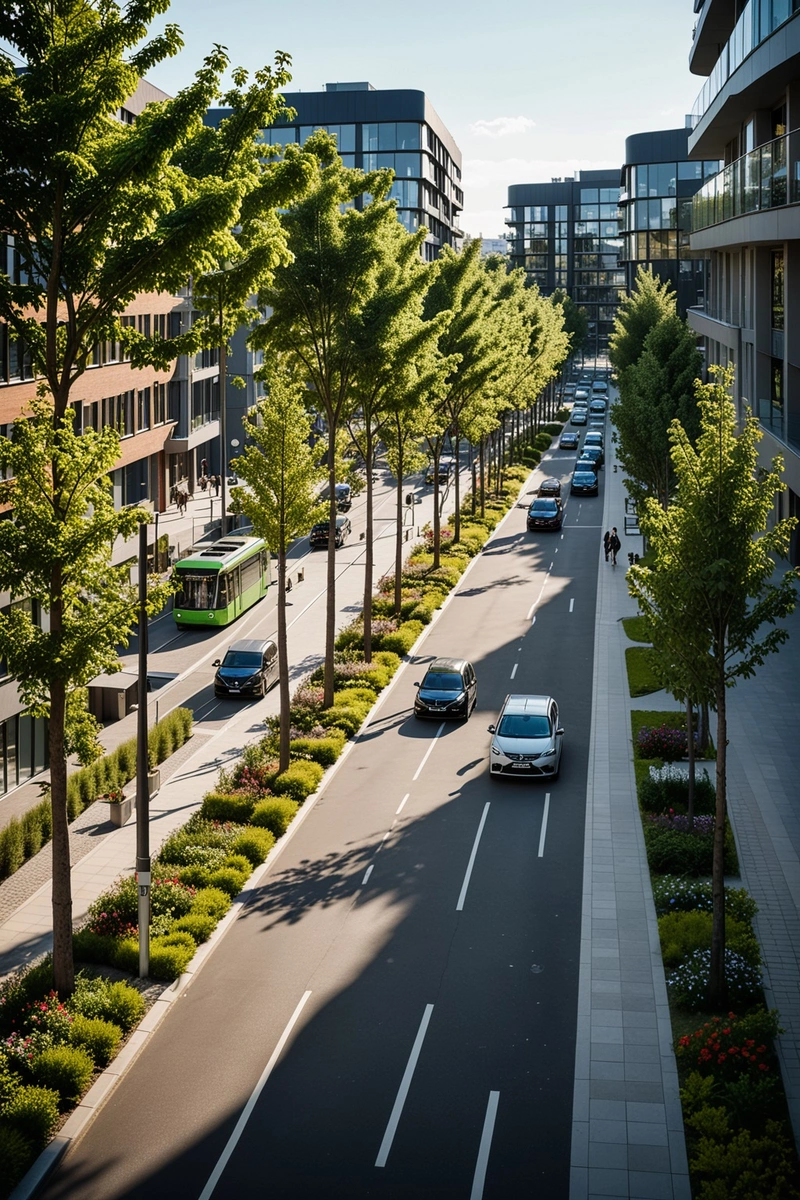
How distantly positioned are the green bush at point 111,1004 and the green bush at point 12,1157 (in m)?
3.00

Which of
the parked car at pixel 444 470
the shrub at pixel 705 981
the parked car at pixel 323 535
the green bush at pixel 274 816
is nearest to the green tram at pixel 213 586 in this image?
the parked car at pixel 323 535

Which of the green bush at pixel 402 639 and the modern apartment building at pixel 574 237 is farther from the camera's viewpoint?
the modern apartment building at pixel 574 237

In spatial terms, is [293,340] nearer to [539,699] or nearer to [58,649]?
[539,699]

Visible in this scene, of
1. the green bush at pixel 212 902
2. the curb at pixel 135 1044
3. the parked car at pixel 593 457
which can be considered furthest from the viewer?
the parked car at pixel 593 457

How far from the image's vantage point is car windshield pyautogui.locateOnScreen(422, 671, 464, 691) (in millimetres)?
32219

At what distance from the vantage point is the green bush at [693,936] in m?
17.6


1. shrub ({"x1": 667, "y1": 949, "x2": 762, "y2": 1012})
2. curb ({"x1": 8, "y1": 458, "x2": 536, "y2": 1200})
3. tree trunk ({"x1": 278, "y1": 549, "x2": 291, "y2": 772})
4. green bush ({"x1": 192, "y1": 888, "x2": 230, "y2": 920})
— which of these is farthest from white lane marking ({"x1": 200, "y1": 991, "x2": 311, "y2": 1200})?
tree trunk ({"x1": 278, "y1": 549, "x2": 291, "y2": 772})

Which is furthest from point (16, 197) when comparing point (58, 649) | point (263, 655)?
point (263, 655)

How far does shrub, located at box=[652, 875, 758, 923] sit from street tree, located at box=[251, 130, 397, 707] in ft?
44.6

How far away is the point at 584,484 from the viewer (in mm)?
73500

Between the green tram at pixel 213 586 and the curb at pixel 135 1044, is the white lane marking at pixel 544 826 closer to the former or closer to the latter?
the curb at pixel 135 1044

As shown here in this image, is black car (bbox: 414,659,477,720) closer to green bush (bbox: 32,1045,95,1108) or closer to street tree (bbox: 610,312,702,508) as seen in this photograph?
street tree (bbox: 610,312,702,508)

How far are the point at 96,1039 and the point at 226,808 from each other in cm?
893

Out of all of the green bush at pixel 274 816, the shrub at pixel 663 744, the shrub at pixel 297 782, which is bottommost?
the green bush at pixel 274 816
